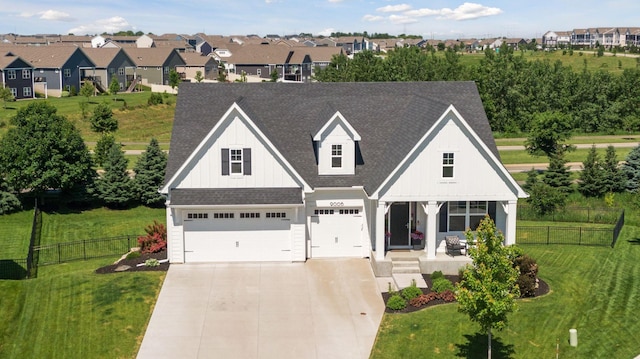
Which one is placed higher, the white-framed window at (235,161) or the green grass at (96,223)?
the white-framed window at (235,161)

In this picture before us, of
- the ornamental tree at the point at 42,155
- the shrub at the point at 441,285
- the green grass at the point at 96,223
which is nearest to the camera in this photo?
the shrub at the point at 441,285

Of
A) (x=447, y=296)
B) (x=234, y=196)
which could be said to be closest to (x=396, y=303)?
(x=447, y=296)

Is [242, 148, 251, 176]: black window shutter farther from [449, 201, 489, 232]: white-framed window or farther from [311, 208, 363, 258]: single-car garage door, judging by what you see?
[449, 201, 489, 232]: white-framed window

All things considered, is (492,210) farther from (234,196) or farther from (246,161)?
(234,196)

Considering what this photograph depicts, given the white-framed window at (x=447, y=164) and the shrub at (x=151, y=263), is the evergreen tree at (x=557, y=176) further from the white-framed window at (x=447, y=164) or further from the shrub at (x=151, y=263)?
the shrub at (x=151, y=263)

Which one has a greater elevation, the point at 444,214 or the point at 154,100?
the point at 154,100

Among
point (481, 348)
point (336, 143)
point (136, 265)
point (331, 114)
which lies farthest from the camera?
point (331, 114)

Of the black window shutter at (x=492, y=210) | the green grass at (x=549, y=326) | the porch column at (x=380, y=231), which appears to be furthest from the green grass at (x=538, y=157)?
the porch column at (x=380, y=231)
